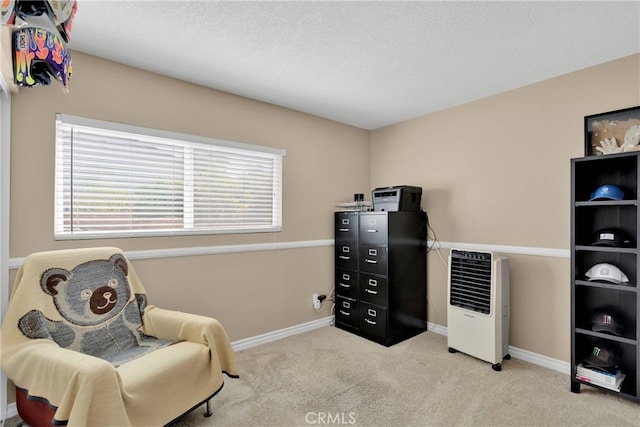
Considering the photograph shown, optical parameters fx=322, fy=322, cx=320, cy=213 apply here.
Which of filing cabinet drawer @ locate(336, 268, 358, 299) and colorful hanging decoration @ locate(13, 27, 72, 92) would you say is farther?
filing cabinet drawer @ locate(336, 268, 358, 299)

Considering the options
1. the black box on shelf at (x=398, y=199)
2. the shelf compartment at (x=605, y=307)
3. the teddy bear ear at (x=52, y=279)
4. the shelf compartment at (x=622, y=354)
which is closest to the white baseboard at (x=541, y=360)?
the shelf compartment at (x=622, y=354)

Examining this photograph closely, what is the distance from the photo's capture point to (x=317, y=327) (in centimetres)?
356

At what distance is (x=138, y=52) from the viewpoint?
2.21 meters

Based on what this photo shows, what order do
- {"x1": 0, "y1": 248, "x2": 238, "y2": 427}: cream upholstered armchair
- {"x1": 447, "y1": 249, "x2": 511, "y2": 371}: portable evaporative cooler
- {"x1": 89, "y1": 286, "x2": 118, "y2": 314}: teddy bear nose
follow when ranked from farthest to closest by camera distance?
{"x1": 447, "y1": 249, "x2": 511, "y2": 371}: portable evaporative cooler → {"x1": 89, "y1": 286, "x2": 118, "y2": 314}: teddy bear nose → {"x1": 0, "y1": 248, "x2": 238, "y2": 427}: cream upholstered armchair

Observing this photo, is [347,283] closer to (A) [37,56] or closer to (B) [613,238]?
(B) [613,238]

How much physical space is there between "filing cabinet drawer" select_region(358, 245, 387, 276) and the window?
0.92m

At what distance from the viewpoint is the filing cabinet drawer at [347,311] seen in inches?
134

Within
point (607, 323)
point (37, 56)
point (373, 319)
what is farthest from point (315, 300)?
point (37, 56)

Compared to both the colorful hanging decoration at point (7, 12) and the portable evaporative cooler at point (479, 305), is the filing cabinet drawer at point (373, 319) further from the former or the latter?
the colorful hanging decoration at point (7, 12)

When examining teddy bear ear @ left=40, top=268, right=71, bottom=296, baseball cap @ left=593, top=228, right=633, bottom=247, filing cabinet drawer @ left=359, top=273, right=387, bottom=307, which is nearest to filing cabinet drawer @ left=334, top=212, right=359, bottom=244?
filing cabinet drawer @ left=359, top=273, right=387, bottom=307

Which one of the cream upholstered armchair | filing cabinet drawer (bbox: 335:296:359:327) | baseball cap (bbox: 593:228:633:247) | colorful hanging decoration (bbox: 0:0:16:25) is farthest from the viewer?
filing cabinet drawer (bbox: 335:296:359:327)

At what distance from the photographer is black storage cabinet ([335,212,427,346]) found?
10.2 feet

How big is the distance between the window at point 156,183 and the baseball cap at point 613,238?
2.57 metres

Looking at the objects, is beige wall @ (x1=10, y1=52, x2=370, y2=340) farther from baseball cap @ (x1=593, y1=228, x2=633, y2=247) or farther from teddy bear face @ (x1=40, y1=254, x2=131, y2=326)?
baseball cap @ (x1=593, y1=228, x2=633, y2=247)
